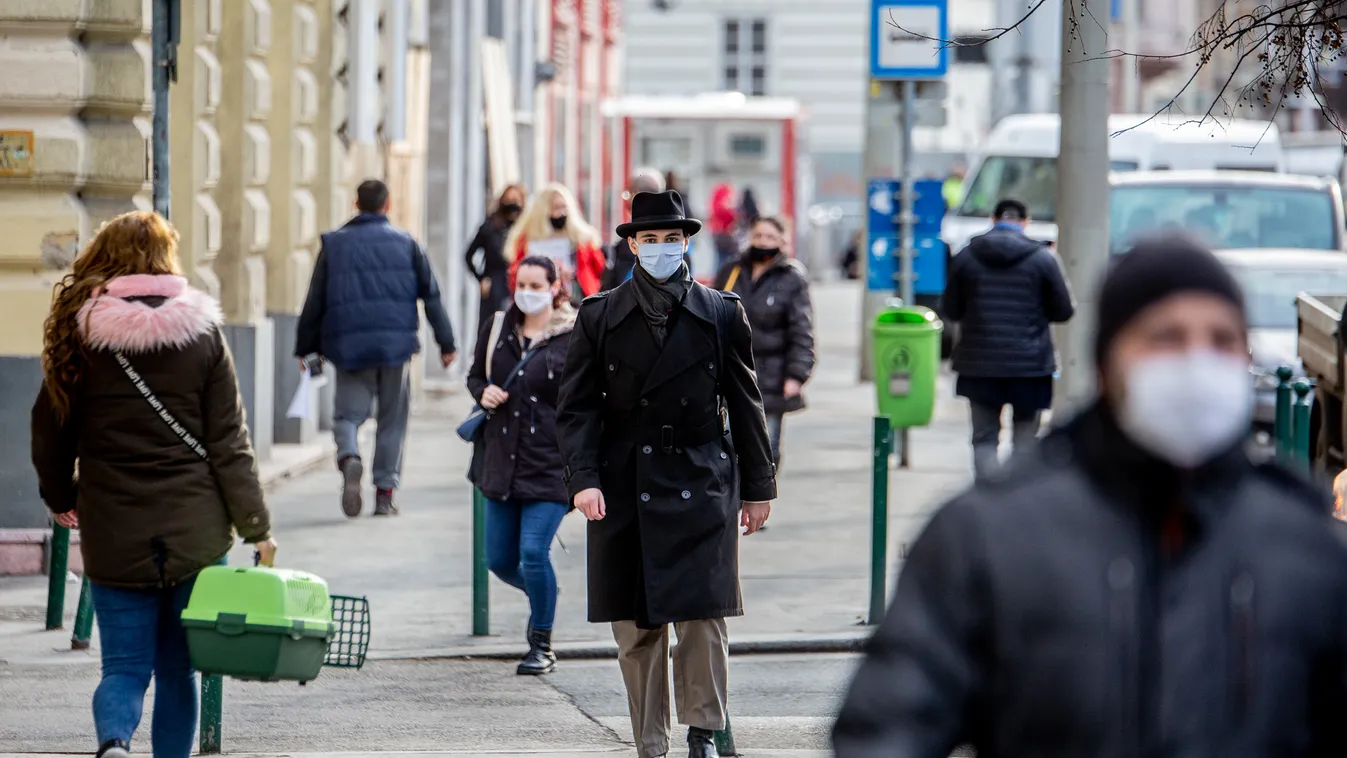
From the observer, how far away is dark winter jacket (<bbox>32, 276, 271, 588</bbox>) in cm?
566

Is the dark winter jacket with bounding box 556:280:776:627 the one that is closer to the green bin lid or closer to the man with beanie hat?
the man with beanie hat

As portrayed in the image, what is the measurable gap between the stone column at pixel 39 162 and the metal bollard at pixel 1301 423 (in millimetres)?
5530

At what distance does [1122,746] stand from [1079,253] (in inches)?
331

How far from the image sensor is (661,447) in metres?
6.27

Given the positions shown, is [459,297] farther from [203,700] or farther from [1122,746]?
[1122,746]

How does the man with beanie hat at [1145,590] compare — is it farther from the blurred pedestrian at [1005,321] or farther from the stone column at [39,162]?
the blurred pedestrian at [1005,321]

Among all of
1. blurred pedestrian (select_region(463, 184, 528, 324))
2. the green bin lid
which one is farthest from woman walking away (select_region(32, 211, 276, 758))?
blurred pedestrian (select_region(463, 184, 528, 324))

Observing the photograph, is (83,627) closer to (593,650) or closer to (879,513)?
(593,650)

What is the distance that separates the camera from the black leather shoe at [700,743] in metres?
6.32

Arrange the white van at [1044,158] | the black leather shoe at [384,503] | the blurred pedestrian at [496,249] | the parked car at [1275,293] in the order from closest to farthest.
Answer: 1. the black leather shoe at [384,503]
2. the parked car at [1275,293]
3. the blurred pedestrian at [496,249]
4. the white van at [1044,158]

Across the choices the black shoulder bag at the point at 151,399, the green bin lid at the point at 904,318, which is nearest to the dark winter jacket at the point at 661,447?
the black shoulder bag at the point at 151,399

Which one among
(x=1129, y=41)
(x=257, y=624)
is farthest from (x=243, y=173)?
(x=1129, y=41)

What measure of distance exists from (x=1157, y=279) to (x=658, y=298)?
3.71m

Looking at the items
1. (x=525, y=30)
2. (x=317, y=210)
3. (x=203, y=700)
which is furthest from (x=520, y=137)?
(x=203, y=700)
